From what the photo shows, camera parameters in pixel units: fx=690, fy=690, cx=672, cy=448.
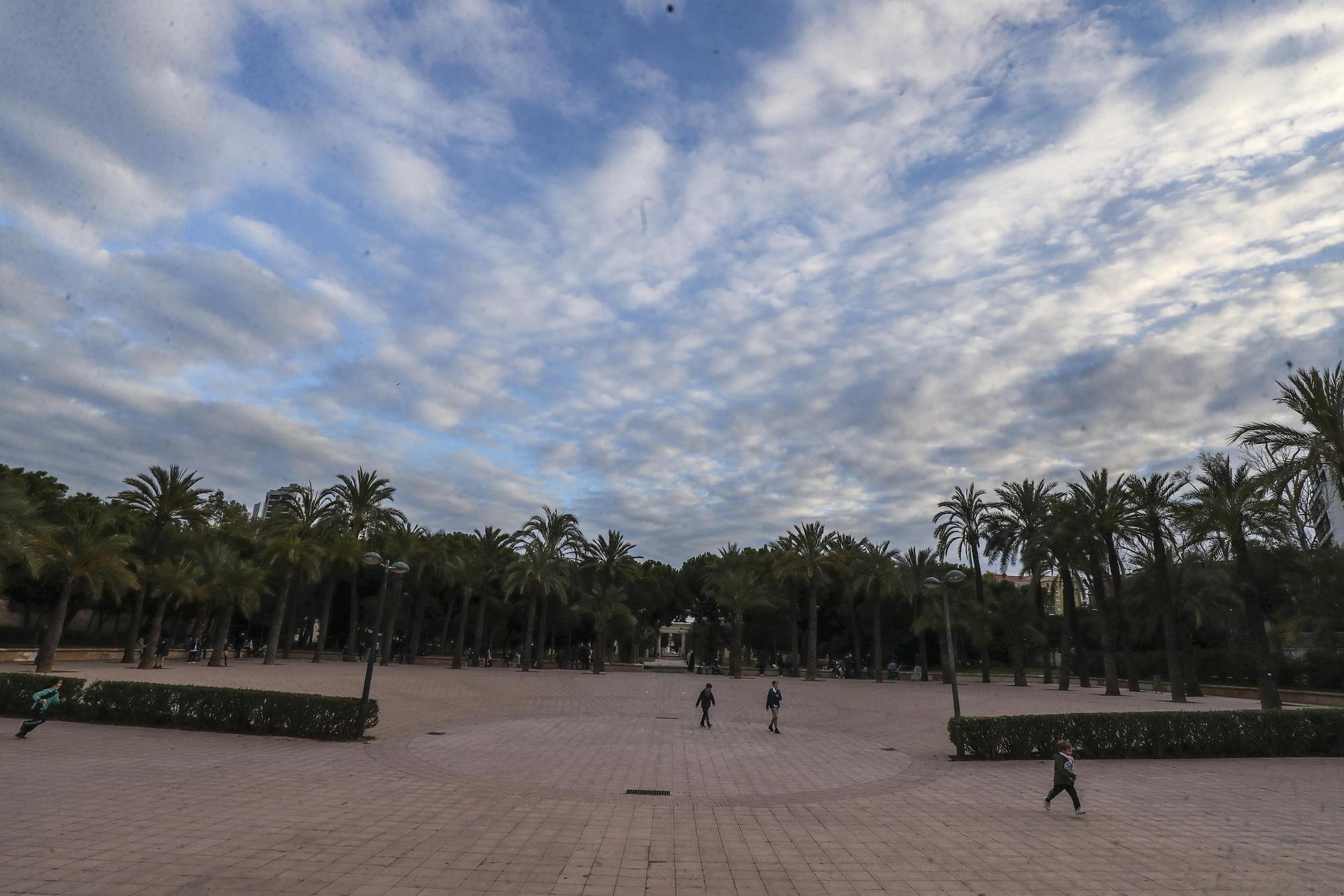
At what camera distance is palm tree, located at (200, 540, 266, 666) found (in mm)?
36219

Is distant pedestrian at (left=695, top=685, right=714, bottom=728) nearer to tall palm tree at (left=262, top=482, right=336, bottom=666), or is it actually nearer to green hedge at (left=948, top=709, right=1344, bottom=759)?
green hedge at (left=948, top=709, right=1344, bottom=759)

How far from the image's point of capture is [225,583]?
36.1 meters

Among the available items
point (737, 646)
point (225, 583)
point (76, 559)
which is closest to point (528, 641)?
point (737, 646)

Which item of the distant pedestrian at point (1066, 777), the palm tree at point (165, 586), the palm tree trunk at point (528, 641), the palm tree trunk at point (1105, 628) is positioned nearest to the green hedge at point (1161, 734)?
the distant pedestrian at point (1066, 777)

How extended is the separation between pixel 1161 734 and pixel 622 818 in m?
13.3

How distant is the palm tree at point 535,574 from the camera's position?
4447 cm

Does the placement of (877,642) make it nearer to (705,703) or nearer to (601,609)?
(601,609)

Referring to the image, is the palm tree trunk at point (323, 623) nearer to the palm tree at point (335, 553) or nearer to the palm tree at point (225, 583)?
the palm tree at point (335, 553)

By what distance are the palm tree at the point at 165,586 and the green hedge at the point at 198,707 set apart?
1698 cm

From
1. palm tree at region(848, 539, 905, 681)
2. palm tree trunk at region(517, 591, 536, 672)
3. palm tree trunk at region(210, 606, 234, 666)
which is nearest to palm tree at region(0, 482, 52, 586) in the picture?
palm tree trunk at region(210, 606, 234, 666)

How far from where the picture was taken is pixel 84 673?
87.8 feet

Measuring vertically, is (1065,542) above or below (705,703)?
above

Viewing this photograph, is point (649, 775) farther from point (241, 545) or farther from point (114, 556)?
point (241, 545)

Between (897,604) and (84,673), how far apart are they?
1851 inches
